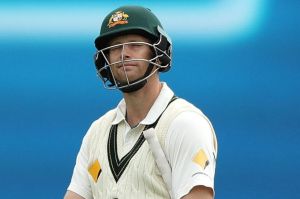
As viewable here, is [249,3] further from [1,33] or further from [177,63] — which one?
[1,33]

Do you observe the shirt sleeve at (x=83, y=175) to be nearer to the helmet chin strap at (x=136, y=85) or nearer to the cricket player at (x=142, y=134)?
the cricket player at (x=142, y=134)

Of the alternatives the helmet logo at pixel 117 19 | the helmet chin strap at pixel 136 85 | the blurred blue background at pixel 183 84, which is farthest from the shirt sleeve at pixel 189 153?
the blurred blue background at pixel 183 84

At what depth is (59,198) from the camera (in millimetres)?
2518

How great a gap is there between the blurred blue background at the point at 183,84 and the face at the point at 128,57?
0.68 meters

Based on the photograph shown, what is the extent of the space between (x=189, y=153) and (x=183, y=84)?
833 mm

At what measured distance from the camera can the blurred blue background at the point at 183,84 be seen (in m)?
2.47

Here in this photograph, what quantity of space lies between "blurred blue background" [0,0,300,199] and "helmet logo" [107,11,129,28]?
2.23ft

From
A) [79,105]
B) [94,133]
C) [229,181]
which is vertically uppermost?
[79,105]

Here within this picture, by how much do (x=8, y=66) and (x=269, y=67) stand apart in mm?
783

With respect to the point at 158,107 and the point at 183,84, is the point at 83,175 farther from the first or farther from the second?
the point at 183,84

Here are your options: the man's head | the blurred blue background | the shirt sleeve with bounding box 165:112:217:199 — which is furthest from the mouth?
the blurred blue background

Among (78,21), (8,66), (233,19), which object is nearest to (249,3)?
(233,19)

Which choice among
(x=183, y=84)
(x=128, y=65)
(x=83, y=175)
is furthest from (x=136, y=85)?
(x=183, y=84)

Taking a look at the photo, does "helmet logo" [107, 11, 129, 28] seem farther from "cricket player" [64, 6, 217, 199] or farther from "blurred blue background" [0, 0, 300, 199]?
"blurred blue background" [0, 0, 300, 199]
